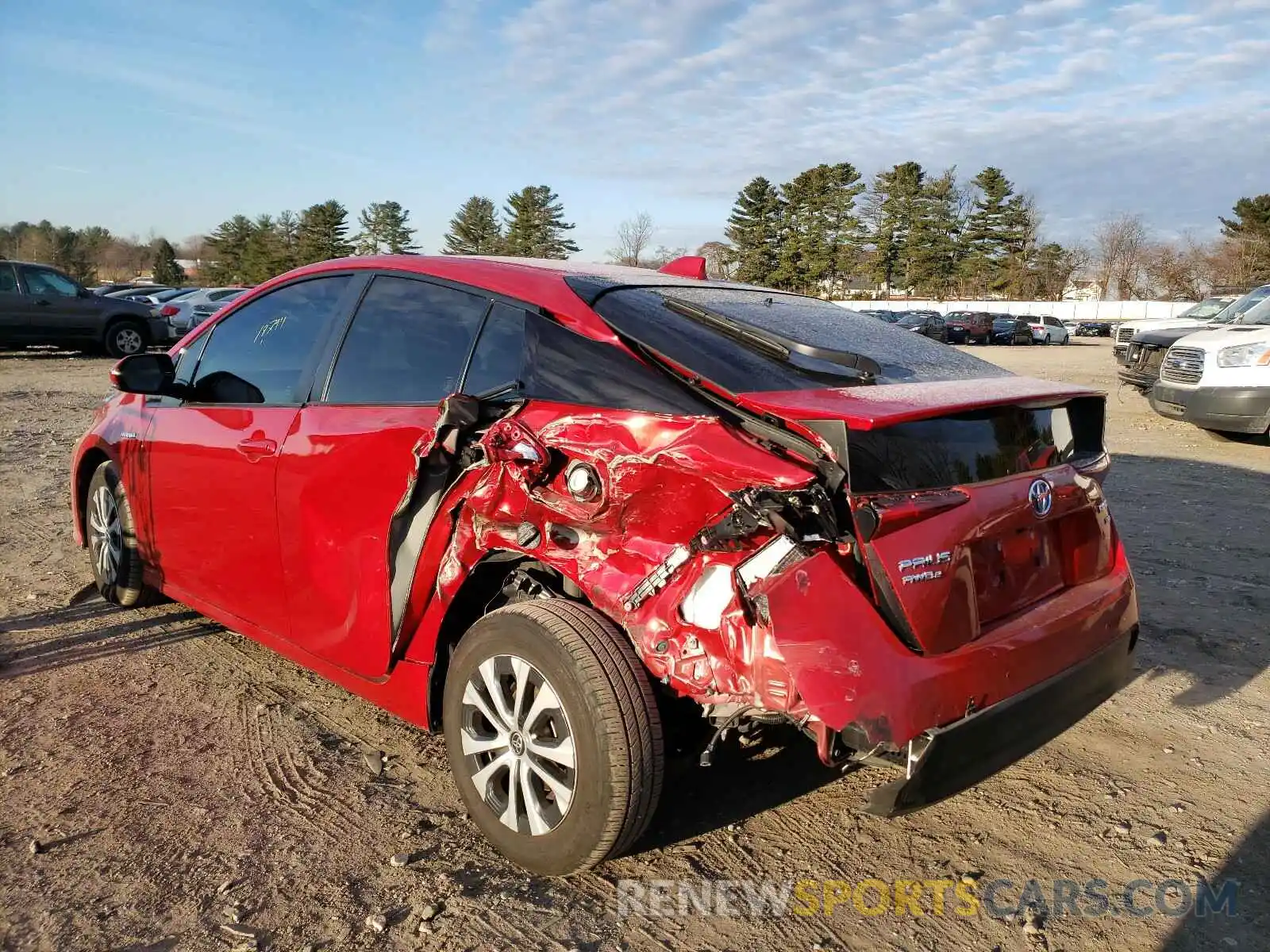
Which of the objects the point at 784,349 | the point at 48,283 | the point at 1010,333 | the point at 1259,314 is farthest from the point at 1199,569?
the point at 1010,333

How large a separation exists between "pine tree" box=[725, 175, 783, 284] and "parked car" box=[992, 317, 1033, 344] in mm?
32410

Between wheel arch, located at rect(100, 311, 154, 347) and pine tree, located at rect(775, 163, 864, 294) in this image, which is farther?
pine tree, located at rect(775, 163, 864, 294)

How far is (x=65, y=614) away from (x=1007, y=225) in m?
81.8

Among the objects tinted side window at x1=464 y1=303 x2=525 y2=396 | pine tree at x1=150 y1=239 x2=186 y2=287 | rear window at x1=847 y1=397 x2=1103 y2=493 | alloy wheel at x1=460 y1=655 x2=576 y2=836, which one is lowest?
alloy wheel at x1=460 y1=655 x2=576 y2=836

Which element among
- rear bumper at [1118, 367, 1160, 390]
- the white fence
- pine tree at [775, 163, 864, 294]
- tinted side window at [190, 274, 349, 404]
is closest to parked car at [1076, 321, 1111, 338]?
the white fence

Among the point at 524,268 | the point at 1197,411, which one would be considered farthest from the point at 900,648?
the point at 1197,411

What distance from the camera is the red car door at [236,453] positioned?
11.0 feet

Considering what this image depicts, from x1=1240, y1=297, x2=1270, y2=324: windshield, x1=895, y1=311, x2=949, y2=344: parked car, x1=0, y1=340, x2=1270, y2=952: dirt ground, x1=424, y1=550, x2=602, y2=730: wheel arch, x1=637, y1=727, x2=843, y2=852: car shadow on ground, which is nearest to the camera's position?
x1=0, y1=340, x2=1270, y2=952: dirt ground

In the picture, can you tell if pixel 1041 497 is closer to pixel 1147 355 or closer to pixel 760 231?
pixel 1147 355

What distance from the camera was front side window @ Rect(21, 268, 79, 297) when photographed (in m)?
17.3

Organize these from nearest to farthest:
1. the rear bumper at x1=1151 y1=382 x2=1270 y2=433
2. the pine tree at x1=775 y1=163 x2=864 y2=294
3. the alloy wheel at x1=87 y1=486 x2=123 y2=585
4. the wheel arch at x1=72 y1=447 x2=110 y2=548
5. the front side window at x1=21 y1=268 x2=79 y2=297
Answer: the alloy wheel at x1=87 y1=486 x2=123 y2=585, the wheel arch at x1=72 y1=447 x2=110 y2=548, the rear bumper at x1=1151 y1=382 x2=1270 y2=433, the front side window at x1=21 y1=268 x2=79 y2=297, the pine tree at x1=775 y1=163 x2=864 y2=294

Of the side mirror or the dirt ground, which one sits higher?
the side mirror

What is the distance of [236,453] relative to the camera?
11.3 feet

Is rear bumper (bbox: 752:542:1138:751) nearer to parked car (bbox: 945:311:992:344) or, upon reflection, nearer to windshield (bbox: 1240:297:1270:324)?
windshield (bbox: 1240:297:1270:324)
